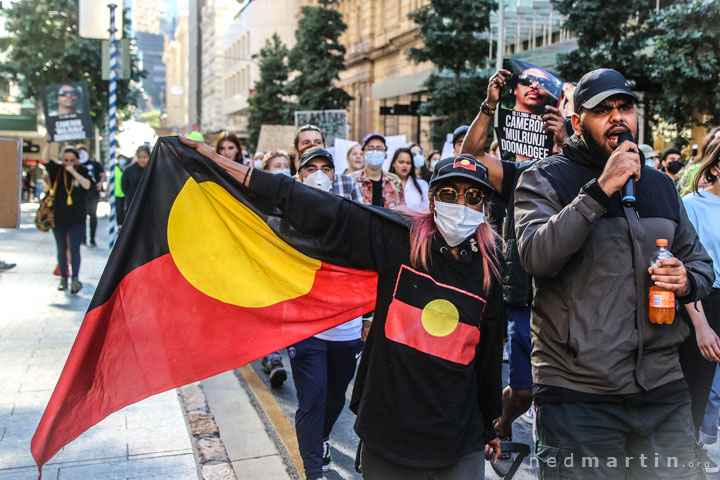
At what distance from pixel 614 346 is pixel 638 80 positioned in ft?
49.6

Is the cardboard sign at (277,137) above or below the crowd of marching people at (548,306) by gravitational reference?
above

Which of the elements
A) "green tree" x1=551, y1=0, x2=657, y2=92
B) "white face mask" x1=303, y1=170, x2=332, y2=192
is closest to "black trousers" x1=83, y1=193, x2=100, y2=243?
"green tree" x1=551, y1=0, x2=657, y2=92

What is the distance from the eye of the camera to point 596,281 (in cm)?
290

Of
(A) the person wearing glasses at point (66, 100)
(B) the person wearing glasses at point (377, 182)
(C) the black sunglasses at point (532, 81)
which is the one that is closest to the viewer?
(C) the black sunglasses at point (532, 81)

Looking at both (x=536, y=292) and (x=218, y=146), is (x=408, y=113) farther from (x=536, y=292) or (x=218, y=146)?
(x=536, y=292)

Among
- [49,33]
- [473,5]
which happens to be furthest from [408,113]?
[49,33]

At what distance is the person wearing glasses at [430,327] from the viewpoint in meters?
3.05

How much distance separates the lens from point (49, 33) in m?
28.9

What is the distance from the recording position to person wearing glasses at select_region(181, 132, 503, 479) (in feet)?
10.0

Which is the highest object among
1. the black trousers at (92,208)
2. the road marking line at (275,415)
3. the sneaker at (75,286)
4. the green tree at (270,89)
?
the green tree at (270,89)

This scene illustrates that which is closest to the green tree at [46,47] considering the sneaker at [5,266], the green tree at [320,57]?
the green tree at [320,57]

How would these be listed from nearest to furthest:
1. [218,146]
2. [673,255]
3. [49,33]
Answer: [673,255] → [218,146] → [49,33]

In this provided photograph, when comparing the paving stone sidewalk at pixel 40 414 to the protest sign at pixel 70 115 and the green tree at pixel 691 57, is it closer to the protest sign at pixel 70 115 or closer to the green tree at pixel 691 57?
the protest sign at pixel 70 115

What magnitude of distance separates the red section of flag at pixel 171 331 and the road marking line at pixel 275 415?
1597mm
